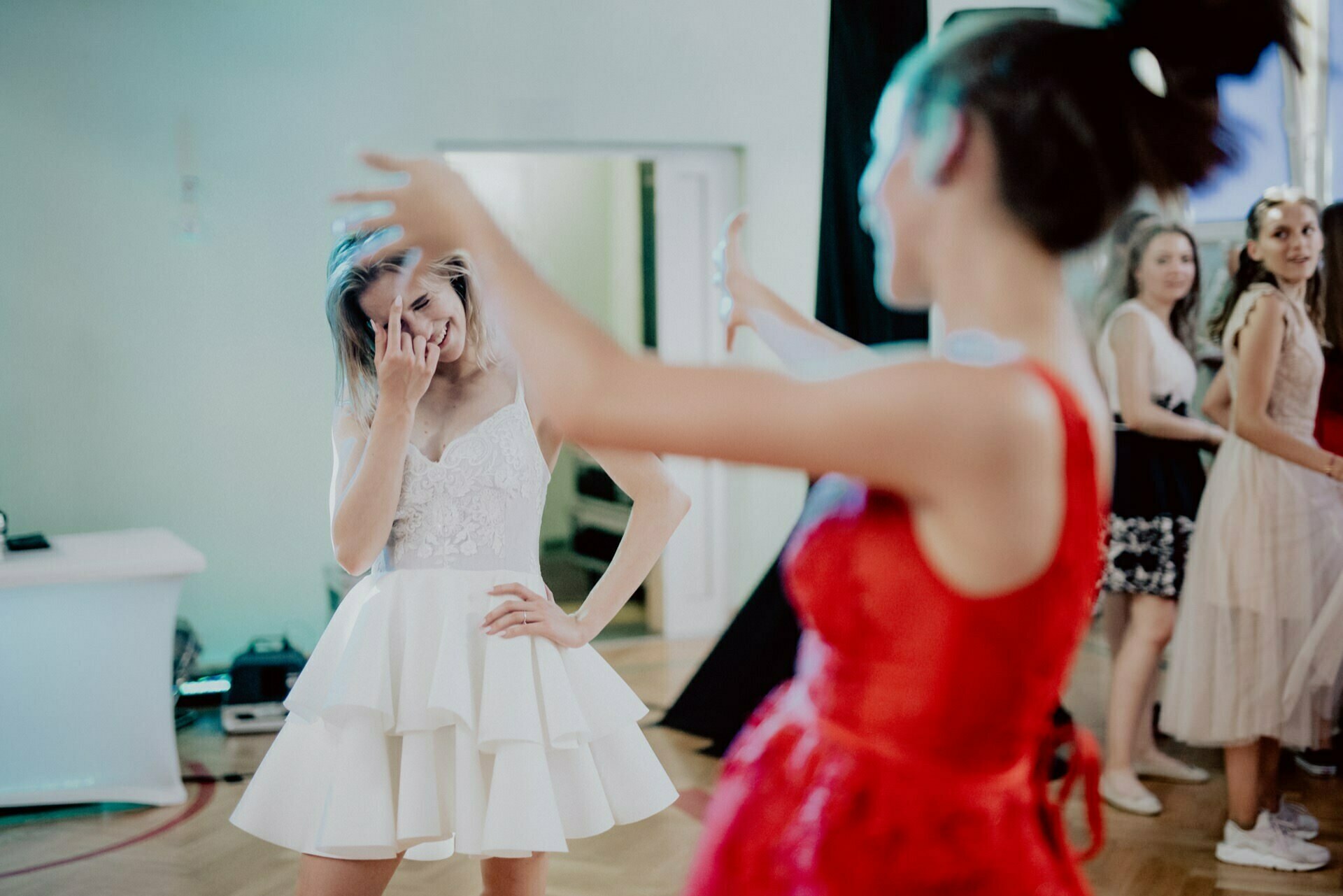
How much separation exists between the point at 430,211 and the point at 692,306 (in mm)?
5067

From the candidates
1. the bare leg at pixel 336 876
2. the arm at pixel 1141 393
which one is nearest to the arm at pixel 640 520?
the bare leg at pixel 336 876

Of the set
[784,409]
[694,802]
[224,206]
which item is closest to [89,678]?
[694,802]

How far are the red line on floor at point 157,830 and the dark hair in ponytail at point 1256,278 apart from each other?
3.38 meters

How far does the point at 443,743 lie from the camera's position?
1688mm

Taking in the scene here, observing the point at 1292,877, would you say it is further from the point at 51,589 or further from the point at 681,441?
the point at 51,589

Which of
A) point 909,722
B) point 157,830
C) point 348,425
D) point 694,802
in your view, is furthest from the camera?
point 694,802

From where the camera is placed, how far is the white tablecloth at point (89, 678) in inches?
142

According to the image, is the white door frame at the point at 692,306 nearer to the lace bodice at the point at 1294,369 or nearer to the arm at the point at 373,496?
the lace bodice at the point at 1294,369

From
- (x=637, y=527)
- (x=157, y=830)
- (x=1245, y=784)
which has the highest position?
(x=637, y=527)

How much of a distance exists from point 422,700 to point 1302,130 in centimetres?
445

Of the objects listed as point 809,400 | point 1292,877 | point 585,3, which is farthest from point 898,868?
point 585,3

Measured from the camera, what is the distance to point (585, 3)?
5.55 meters

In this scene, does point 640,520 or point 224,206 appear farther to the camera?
point 224,206

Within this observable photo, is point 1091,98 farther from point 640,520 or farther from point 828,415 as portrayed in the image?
point 640,520
